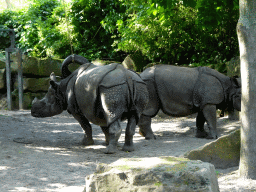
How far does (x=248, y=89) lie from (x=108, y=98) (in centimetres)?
265

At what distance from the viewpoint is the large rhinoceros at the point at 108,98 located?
6434mm

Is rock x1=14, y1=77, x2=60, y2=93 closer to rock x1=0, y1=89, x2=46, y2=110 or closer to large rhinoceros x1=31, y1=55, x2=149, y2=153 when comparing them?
rock x1=0, y1=89, x2=46, y2=110

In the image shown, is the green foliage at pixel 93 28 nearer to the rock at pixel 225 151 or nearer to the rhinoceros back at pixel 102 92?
the rhinoceros back at pixel 102 92

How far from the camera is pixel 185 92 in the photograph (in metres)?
8.42

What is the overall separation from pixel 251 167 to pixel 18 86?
10.7 meters

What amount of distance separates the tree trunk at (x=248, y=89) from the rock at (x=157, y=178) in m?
1.32

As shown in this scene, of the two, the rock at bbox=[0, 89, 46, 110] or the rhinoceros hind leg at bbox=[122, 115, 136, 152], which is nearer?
the rhinoceros hind leg at bbox=[122, 115, 136, 152]

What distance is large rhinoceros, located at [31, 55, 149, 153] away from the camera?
253 inches

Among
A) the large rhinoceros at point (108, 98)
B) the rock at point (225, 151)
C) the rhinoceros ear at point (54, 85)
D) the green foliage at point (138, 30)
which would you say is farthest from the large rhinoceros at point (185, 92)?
the rock at point (225, 151)

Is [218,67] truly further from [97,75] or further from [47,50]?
[47,50]

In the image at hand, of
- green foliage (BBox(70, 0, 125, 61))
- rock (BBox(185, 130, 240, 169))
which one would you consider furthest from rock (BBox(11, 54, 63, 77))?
rock (BBox(185, 130, 240, 169))

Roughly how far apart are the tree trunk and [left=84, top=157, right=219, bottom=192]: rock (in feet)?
4.33

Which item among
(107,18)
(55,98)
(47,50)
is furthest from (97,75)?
(47,50)

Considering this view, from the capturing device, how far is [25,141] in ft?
25.5
